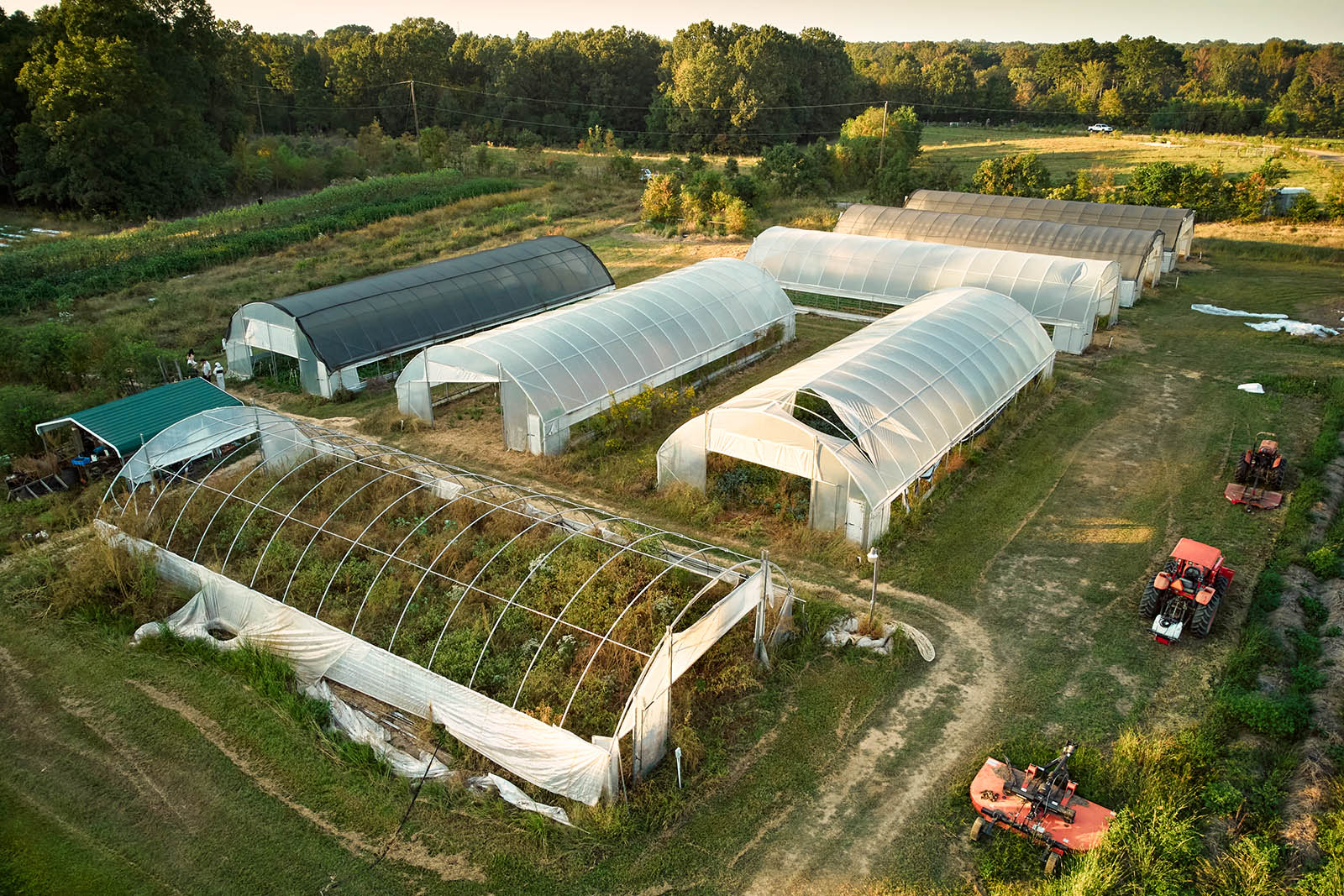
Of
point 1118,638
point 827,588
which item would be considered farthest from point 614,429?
point 1118,638

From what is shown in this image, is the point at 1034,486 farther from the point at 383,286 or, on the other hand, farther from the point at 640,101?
the point at 640,101

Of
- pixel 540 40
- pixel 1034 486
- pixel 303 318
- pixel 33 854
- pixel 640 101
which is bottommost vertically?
pixel 33 854

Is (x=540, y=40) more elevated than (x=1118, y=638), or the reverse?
(x=540, y=40)

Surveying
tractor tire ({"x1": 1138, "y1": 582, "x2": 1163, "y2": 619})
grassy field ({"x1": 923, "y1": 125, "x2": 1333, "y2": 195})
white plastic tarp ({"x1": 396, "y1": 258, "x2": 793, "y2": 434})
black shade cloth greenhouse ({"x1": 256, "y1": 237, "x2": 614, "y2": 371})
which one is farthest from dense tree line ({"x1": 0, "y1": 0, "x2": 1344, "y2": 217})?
tractor tire ({"x1": 1138, "y1": 582, "x2": 1163, "y2": 619})

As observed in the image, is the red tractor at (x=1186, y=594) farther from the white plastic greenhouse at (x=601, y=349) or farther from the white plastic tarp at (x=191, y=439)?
the white plastic tarp at (x=191, y=439)

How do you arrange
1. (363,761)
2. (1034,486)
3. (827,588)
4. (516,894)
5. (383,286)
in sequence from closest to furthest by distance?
(516,894) < (363,761) < (827,588) < (1034,486) < (383,286)

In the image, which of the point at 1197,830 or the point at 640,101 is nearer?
A: the point at 1197,830

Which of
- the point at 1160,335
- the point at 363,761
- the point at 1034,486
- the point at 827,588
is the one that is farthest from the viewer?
the point at 1160,335
